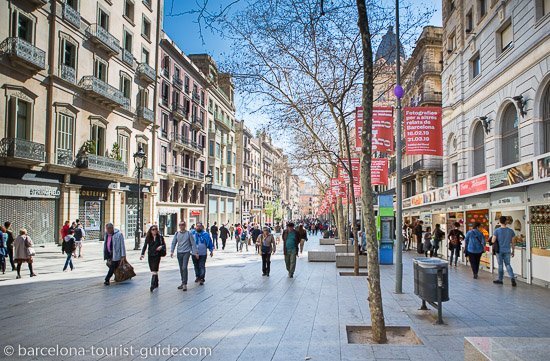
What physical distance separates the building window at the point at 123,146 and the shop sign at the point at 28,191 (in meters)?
7.60

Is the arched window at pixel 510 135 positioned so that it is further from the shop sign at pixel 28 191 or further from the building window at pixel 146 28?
the building window at pixel 146 28

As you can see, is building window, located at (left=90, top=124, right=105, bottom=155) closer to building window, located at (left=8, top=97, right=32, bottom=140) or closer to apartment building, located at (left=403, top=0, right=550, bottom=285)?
building window, located at (left=8, top=97, right=32, bottom=140)

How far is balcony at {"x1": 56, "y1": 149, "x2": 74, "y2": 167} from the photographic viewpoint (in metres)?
24.2

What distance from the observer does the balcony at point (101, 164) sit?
85.1 ft

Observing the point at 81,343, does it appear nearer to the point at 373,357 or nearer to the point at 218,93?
the point at 373,357

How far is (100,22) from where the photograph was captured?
29.0m

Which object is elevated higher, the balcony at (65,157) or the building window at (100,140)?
the building window at (100,140)

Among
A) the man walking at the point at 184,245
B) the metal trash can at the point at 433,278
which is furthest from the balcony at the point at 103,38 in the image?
the metal trash can at the point at 433,278

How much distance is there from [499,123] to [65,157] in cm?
2241

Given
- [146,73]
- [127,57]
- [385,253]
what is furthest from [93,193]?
[385,253]

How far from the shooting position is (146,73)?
34906 mm

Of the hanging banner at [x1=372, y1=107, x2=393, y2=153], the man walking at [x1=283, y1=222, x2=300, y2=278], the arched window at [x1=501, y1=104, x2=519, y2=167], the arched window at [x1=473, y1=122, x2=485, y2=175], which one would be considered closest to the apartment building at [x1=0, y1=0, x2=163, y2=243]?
the man walking at [x1=283, y1=222, x2=300, y2=278]

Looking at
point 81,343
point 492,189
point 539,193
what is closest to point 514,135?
point 492,189

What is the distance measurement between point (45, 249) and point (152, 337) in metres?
19.1
